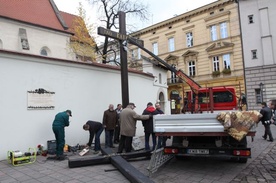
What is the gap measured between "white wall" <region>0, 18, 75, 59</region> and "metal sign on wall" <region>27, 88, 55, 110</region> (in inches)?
491

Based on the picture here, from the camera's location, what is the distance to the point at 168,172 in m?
5.94

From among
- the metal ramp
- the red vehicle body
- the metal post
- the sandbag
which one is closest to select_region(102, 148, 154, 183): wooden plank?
the metal ramp

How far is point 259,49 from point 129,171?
26.3 m

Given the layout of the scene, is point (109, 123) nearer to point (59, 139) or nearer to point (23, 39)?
point (59, 139)

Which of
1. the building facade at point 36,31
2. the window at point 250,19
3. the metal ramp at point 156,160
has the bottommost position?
the metal ramp at point 156,160

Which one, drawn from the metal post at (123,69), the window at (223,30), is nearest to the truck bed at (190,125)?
the metal post at (123,69)

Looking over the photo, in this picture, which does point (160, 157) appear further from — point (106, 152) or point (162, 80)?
point (162, 80)

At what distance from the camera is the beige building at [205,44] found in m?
30.8

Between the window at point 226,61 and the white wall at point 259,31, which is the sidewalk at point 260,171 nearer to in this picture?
the white wall at point 259,31

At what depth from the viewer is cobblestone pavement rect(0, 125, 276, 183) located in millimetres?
5312

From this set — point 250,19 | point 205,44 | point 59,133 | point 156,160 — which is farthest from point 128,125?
point 205,44

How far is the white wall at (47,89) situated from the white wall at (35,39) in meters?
11.8

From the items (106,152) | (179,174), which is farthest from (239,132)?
(106,152)

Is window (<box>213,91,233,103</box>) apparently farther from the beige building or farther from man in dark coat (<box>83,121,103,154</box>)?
the beige building
